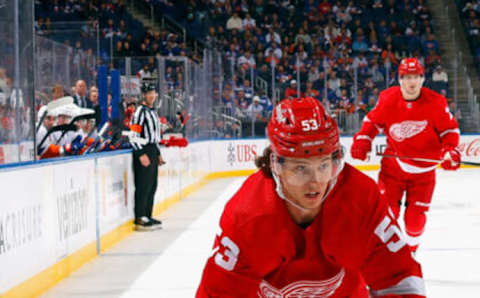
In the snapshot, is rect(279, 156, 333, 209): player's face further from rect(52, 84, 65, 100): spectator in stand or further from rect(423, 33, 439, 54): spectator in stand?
rect(423, 33, 439, 54): spectator in stand

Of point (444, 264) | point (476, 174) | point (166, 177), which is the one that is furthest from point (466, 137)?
point (444, 264)

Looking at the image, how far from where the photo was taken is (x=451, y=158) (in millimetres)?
4109

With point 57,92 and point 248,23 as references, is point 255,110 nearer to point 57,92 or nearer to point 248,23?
point 248,23

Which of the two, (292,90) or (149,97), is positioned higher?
(292,90)

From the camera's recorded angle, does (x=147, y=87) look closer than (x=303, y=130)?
No

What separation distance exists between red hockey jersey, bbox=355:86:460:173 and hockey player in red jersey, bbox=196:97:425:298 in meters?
2.81

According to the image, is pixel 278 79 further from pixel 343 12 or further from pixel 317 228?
pixel 317 228

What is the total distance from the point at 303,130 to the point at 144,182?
16.7 feet

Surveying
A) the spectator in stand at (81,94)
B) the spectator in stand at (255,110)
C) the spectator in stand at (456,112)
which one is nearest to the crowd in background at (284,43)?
the spectator in stand at (255,110)

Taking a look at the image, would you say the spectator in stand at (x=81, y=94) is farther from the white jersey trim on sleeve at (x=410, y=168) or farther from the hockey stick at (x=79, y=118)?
the white jersey trim on sleeve at (x=410, y=168)

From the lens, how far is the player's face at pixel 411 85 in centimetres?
419

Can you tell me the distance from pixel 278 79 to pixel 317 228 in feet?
38.5

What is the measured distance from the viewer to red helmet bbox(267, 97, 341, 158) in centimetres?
149

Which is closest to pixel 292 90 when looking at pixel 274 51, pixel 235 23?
pixel 274 51
